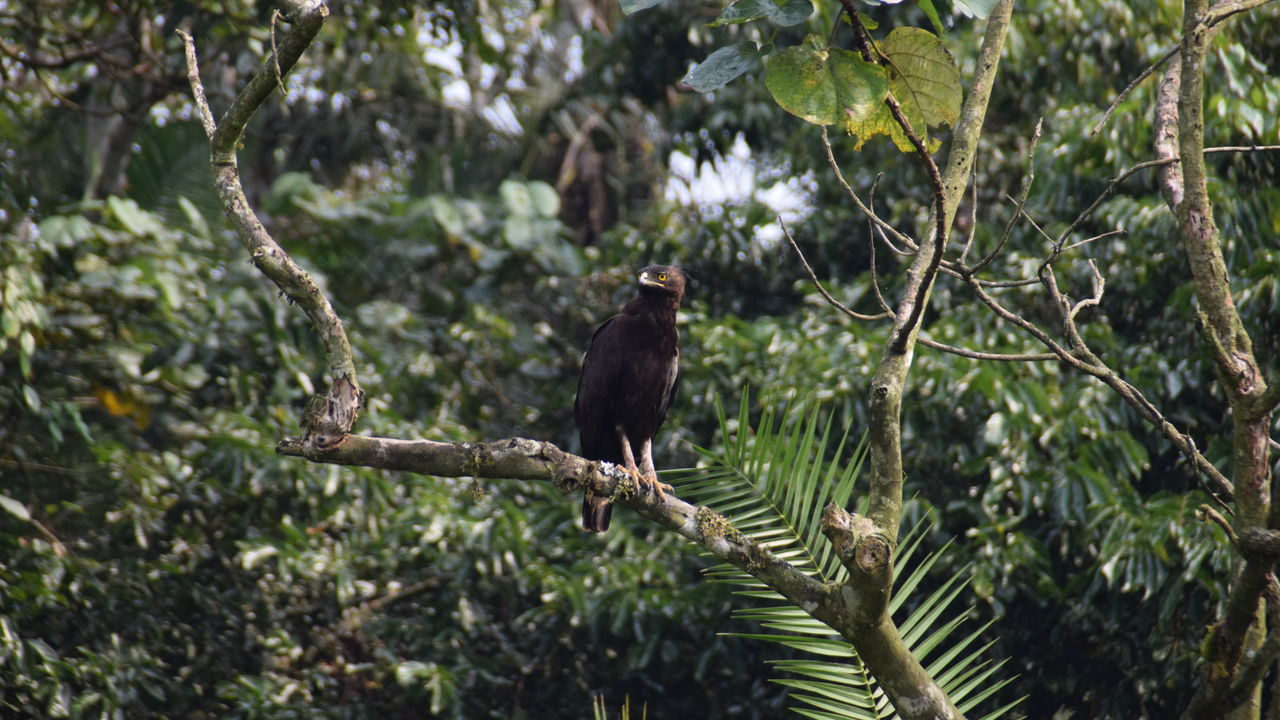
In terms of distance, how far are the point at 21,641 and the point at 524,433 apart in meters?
3.52

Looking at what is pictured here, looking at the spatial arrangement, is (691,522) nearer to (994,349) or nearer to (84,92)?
(994,349)

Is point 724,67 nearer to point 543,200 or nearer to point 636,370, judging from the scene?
point 636,370

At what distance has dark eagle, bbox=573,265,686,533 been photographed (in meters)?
4.67

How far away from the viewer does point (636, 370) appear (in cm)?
466

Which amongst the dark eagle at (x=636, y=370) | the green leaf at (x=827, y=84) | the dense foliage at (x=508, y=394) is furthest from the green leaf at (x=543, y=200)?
the green leaf at (x=827, y=84)

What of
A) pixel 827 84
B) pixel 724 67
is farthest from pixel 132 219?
pixel 827 84

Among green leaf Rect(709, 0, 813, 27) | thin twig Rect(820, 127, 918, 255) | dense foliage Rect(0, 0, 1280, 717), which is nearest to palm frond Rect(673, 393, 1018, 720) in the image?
thin twig Rect(820, 127, 918, 255)

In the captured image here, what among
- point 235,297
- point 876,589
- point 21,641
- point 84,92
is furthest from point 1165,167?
point 84,92

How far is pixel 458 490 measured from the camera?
6.88 m

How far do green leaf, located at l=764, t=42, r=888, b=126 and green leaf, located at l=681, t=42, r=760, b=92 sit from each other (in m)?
0.05

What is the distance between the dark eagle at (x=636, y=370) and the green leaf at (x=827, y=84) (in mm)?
2546

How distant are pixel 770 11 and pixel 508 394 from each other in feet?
20.4

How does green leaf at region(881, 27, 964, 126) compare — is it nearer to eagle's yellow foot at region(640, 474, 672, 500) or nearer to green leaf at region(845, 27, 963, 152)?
green leaf at region(845, 27, 963, 152)

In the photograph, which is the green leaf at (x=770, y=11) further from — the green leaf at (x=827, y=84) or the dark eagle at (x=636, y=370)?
the dark eagle at (x=636, y=370)
